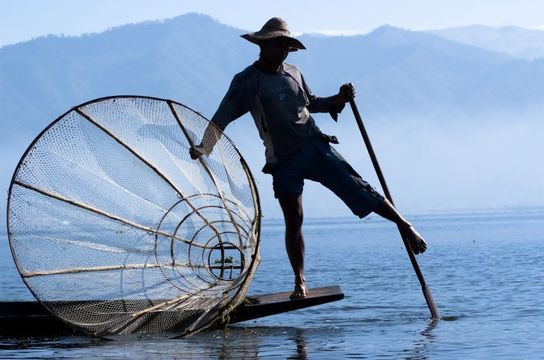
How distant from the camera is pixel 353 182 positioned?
8484 millimetres

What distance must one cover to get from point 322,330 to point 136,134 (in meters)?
2.06

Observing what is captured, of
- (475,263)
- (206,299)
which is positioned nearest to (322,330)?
Result: (206,299)

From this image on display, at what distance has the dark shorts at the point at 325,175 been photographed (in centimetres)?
841

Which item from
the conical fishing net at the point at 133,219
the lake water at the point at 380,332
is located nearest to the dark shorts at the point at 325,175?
the conical fishing net at the point at 133,219

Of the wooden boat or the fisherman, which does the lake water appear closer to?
the wooden boat

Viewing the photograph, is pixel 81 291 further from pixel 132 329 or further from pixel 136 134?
pixel 136 134

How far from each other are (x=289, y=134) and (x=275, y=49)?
59cm

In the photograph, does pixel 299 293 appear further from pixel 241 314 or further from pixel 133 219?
pixel 133 219

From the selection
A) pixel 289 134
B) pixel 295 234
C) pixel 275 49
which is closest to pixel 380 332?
pixel 295 234

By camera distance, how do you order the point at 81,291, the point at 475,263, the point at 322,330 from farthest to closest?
the point at 475,263 < the point at 322,330 < the point at 81,291

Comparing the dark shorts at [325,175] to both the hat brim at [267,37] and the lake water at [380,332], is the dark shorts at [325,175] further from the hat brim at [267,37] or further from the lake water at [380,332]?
the lake water at [380,332]

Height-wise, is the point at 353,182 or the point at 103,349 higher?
the point at 353,182

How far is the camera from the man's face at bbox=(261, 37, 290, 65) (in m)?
8.26

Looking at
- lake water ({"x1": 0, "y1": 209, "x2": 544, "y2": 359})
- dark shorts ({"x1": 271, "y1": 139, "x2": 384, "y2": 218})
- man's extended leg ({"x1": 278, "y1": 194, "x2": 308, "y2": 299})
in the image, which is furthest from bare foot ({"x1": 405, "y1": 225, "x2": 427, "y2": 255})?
man's extended leg ({"x1": 278, "y1": 194, "x2": 308, "y2": 299})
